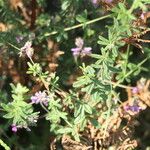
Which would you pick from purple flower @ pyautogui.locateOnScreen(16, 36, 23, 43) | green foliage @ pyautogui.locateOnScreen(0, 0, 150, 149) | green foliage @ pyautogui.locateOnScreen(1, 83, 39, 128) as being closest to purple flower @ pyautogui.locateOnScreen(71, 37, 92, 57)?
green foliage @ pyautogui.locateOnScreen(0, 0, 150, 149)

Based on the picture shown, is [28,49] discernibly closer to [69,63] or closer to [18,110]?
[18,110]

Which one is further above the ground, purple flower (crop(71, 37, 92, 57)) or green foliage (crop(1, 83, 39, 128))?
purple flower (crop(71, 37, 92, 57))

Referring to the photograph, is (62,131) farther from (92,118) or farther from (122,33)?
(122,33)

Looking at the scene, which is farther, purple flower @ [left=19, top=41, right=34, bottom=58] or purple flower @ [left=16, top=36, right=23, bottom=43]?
purple flower @ [left=16, top=36, right=23, bottom=43]

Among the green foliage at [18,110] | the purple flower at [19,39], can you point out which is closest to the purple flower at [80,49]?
the purple flower at [19,39]

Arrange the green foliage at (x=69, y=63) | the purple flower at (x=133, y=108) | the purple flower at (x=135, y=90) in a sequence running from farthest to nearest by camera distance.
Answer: the purple flower at (x=135, y=90), the purple flower at (x=133, y=108), the green foliage at (x=69, y=63)

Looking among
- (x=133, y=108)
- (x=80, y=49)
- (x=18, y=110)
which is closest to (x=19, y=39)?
(x=80, y=49)

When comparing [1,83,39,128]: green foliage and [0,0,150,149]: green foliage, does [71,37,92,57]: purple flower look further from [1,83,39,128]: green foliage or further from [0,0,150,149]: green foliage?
[1,83,39,128]: green foliage

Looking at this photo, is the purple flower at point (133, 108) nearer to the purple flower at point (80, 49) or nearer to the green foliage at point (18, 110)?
the purple flower at point (80, 49)

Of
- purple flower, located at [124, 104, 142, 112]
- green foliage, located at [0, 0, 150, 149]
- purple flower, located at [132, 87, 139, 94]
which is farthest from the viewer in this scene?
purple flower, located at [132, 87, 139, 94]

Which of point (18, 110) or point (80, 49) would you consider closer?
point (18, 110)

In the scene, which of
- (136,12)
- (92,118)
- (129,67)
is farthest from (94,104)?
(136,12)

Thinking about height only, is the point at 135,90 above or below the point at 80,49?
below
